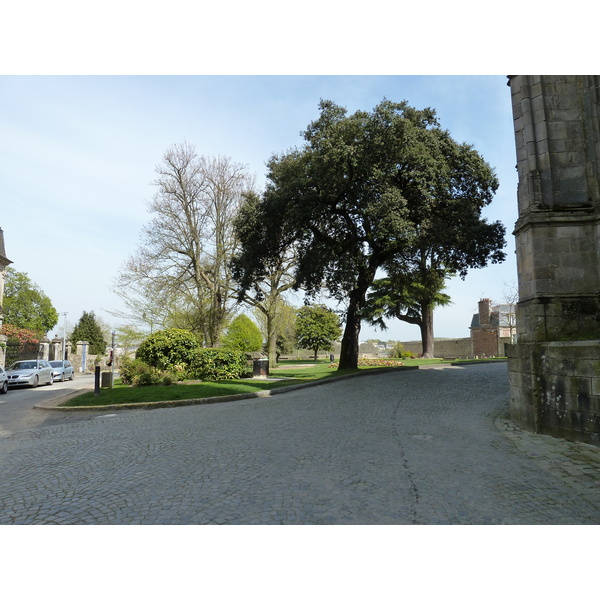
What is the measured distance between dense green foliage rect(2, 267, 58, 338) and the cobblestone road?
55.2 m

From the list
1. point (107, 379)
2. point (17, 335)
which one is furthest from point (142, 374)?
point (17, 335)

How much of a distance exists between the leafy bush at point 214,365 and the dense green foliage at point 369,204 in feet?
13.5

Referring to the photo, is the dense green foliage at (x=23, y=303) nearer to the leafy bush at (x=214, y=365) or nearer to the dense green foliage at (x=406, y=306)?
the dense green foliage at (x=406, y=306)

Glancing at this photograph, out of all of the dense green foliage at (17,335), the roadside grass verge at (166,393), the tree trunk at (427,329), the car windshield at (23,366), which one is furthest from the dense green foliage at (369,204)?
the dense green foliage at (17,335)

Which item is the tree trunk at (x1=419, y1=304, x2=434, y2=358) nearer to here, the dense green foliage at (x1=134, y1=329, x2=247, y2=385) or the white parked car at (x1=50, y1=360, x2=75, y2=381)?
the dense green foliage at (x1=134, y1=329, x2=247, y2=385)

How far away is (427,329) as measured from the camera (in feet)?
127

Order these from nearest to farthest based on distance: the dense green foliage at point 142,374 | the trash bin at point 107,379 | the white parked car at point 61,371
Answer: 1. the dense green foliage at point 142,374
2. the trash bin at point 107,379
3. the white parked car at point 61,371

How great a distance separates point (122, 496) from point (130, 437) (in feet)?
11.6

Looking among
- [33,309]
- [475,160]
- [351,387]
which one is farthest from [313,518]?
[33,309]

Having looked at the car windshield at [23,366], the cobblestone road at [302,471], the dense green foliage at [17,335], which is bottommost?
the cobblestone road at [302,471]

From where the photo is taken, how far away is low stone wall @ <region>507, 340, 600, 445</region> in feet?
21.4

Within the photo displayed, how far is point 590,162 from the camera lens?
8.44 meters

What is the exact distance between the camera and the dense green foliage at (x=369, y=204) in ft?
56.8

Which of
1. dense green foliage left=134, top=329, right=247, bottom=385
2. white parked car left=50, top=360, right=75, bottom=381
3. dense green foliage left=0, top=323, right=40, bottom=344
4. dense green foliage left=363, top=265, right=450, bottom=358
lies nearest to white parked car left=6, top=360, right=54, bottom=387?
white parked car left=50, top=360, right=75, bottom=381
